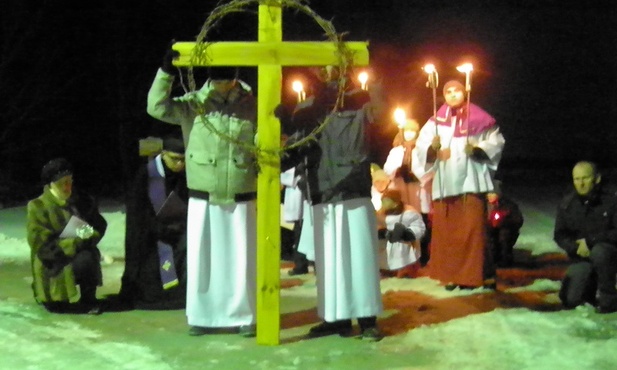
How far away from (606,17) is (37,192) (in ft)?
38.9

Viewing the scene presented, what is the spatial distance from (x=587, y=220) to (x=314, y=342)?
2.60 metres

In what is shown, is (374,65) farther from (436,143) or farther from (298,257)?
(436,143)

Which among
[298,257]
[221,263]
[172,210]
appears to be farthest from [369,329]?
[298,257]

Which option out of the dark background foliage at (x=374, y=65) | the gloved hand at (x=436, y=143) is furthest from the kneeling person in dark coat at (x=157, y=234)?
the dark background foliage at (x=374, y=65)

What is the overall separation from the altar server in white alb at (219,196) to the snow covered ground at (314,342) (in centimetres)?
23

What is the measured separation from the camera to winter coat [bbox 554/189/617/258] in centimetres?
767

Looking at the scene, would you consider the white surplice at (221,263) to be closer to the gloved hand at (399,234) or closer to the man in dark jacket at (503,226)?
the gloved hand at (399,234)

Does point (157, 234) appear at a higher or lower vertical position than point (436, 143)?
lower

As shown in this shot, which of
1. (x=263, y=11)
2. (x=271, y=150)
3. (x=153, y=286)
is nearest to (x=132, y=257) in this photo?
(x=153, y=286)

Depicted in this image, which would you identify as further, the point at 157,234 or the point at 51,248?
the point at 157,234

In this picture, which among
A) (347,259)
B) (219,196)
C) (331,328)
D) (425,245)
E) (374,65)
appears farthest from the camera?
(374,65)

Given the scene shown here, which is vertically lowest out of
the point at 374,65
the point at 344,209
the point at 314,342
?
the point at 314,342

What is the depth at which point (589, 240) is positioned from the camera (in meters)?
7.73

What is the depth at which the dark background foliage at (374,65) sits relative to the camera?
17.5 metres
